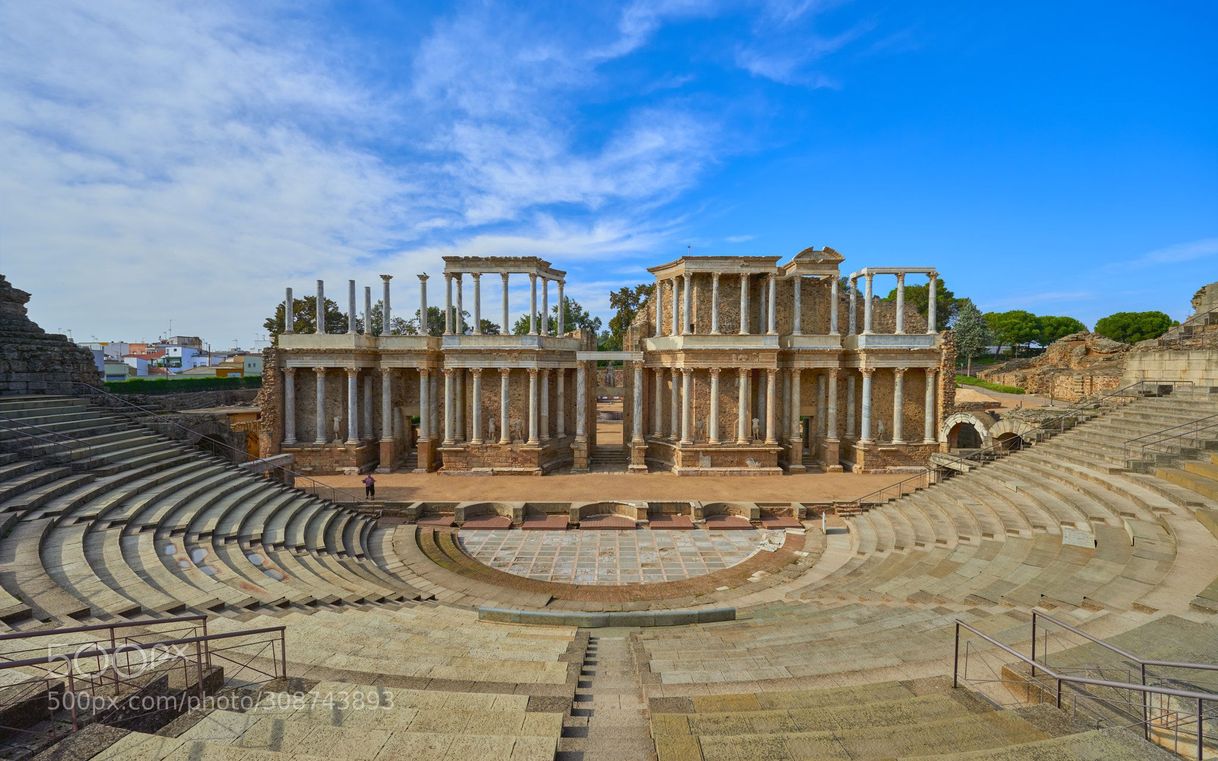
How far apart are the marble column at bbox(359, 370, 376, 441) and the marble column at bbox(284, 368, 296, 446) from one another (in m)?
3.35

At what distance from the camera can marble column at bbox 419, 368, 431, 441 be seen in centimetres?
2683

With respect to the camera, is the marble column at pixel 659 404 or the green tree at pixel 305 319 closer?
the marble column at pixel 659 404

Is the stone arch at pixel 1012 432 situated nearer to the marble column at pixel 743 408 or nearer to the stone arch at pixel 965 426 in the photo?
the stone arch at pixel 965 426

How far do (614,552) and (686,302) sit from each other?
1521 cm

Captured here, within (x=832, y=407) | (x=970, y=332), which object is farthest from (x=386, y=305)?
(x=970, y=332)

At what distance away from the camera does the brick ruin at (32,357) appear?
17422 mm

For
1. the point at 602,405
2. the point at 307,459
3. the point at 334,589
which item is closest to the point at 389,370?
the point at 307,459

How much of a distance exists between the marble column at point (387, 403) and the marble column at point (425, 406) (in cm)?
178

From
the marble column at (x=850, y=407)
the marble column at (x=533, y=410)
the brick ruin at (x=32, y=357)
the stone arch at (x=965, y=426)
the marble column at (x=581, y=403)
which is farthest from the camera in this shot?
the marble column at (x=850, y=407)

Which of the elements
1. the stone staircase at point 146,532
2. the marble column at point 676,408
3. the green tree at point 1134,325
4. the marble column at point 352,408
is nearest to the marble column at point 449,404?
the marble column at point 352,408

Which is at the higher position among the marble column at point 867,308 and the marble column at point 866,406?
the marble column at point 867,308

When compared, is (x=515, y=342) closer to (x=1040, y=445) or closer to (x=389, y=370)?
(x=389, y=370)

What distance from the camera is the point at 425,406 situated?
27.0 meters

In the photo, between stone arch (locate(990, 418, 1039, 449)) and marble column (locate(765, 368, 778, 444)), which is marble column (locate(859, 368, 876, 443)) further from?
stone arch (locate(990, 418, 1039, 449))
